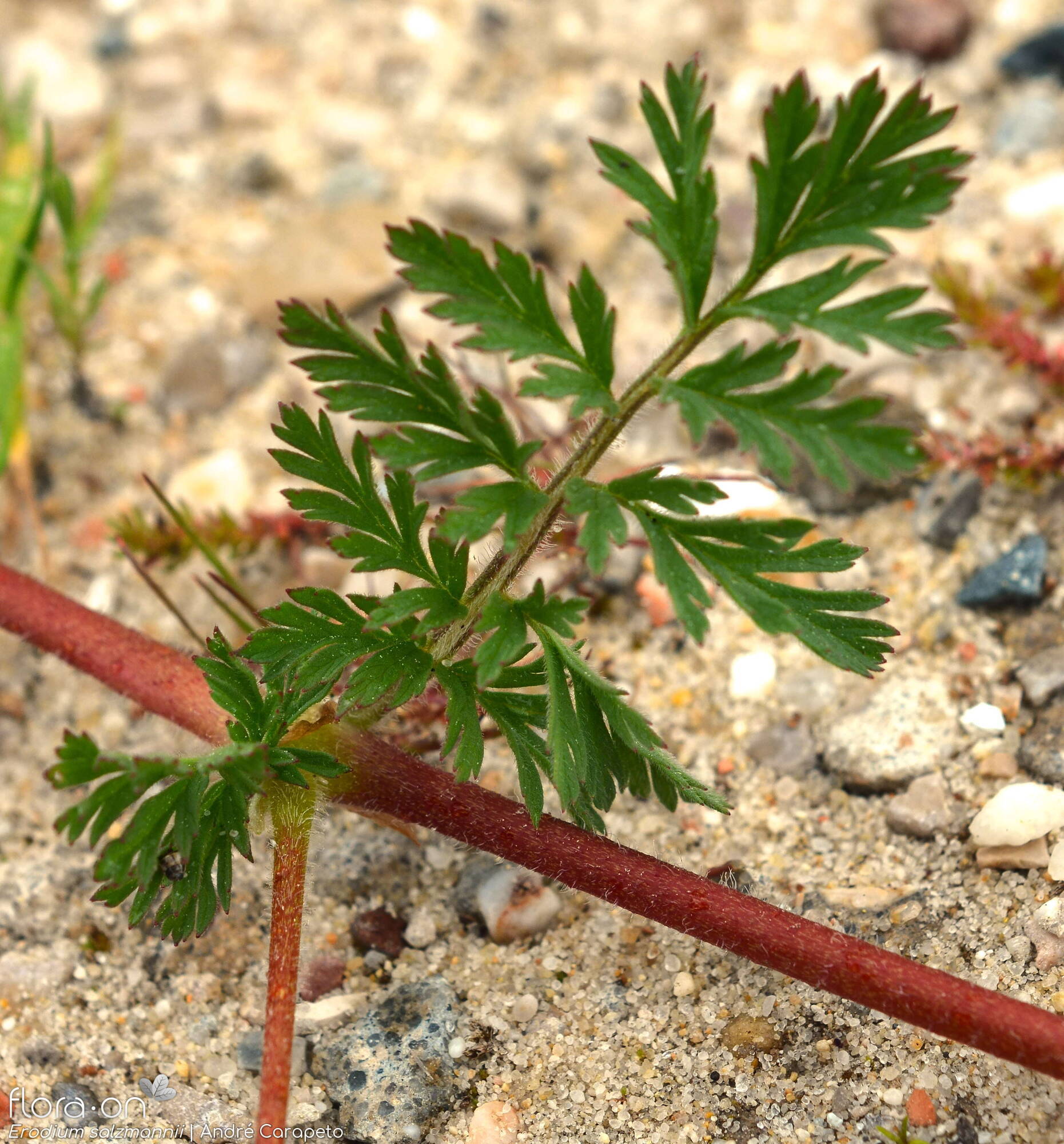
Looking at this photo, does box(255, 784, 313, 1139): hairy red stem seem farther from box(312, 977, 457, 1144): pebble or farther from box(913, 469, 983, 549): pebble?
box(913, 469, 983, 549): pebble

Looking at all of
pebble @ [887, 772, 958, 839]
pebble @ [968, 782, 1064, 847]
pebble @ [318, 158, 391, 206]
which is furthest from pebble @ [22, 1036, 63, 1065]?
pebble @ [318, 158, 391, 206]

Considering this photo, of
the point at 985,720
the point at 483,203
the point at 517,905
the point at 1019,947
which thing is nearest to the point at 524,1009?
the point at 517,905

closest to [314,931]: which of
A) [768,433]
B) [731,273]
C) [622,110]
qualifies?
[768,433]

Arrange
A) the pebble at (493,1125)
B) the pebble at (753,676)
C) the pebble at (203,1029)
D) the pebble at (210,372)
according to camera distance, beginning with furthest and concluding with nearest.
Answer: the pebble at (210,372), the pebble at (753,676), the pebble at (203,1029), the pebble at (493,1125)

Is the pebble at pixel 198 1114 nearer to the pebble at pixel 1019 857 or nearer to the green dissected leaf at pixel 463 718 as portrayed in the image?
the green dissected leaf at pixel 463 718

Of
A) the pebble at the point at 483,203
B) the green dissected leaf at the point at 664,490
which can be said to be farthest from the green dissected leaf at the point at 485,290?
the pebble at the point at 483,203

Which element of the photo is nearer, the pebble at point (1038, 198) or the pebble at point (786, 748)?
the pebble at point (786, 748)

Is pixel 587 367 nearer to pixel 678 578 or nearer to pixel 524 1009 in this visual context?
pixel 678 578
